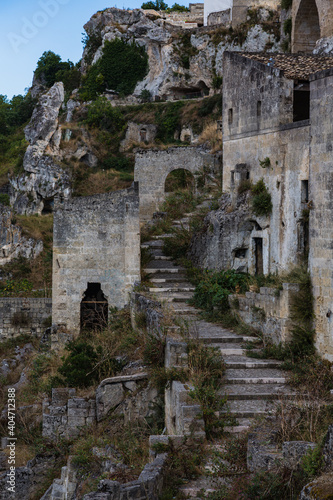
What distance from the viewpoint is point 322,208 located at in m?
12.8

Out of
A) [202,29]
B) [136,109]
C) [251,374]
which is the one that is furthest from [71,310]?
[202,29]

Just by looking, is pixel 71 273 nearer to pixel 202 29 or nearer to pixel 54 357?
pixel 54 357

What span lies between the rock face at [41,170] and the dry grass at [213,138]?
9.93m

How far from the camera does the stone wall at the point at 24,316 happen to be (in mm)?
22266

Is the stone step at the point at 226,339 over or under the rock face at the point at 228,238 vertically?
under

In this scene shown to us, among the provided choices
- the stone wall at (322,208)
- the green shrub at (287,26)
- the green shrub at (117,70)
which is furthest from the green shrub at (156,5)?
the stone wall at (322,208)

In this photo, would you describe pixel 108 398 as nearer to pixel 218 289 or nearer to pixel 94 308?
pixel 218 289

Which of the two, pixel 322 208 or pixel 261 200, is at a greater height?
pixel 261 200

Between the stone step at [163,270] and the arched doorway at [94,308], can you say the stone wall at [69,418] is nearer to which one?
the arched doorway at [94,308]

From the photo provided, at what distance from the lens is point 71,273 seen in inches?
698

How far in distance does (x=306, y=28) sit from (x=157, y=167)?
834cm

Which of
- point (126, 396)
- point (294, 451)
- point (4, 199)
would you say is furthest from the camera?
point (4, 199)

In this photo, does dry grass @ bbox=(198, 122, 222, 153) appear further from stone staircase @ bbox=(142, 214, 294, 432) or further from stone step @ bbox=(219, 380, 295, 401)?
stone step @ bbox=(219, 380, 295, 401)

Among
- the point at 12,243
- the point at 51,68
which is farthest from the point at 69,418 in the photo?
the point at 51,68
